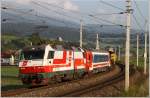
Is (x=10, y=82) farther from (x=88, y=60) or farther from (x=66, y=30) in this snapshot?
(x=66, y=30)

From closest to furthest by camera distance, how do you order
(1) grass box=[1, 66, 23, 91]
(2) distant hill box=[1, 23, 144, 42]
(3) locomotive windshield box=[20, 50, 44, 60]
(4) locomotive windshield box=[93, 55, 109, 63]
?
(3) locomotive windshield box=[20, 50, 44, 60], (1) grass box=[1, 66, 23, 91], (4) locomotive windshield box=[93, 55, 109, 63], (2) distant hill box=[1, 23, 144, 42]

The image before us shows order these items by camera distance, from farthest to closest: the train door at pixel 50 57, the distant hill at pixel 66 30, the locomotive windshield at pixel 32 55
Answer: the distant hill at pixel 66 30, the train door at pixel 50 57, the locomotive windshield at pixel 32 55

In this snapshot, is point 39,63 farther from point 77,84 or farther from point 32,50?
point 77,84

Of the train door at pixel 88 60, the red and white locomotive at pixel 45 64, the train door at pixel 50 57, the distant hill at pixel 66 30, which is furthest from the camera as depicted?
the distant hill at pixel 66 30

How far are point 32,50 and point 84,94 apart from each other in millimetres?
6508

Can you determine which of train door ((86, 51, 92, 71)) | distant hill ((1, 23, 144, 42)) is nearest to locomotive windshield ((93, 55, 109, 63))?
train door ((86, 51, 92, 71))

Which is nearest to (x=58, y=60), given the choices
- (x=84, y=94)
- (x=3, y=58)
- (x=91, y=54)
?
(x=84, y=94)

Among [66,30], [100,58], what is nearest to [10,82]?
[100,58]

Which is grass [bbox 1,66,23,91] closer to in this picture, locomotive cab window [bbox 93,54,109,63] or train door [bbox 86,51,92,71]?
train door [bbox 86,51,92,71]

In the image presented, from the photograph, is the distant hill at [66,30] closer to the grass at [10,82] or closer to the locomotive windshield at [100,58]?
the locomotive windshield at [100,58]

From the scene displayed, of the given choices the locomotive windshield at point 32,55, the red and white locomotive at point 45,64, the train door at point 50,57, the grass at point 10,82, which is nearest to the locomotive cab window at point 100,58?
the grass at point 10,82

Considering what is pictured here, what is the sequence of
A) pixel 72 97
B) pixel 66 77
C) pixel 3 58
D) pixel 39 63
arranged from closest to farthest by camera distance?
pixel 72 97
pixel 39 63
pixel 66 77
pixel 3 58

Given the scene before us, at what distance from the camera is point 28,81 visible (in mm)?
30469

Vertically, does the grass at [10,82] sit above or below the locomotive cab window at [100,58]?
below
